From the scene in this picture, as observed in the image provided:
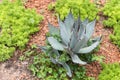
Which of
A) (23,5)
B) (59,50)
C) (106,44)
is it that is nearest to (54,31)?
(59,50)

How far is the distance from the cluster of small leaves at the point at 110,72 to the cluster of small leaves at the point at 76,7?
1.26m

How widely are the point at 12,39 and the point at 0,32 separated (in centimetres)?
41

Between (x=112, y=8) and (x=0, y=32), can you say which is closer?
(x=0, y=32)

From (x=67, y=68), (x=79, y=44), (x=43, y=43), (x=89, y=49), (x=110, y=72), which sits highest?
(x=79, y=44)

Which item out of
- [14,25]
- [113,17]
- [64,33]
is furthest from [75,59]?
[113,17]

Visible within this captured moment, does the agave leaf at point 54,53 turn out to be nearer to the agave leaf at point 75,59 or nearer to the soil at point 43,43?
the agave leaf at point 75,59

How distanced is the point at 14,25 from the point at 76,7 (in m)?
1.29

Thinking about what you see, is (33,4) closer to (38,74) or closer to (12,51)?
(12,51)

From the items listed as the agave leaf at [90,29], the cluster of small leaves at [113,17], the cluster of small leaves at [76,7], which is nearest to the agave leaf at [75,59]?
the agave leaf at [90,29]

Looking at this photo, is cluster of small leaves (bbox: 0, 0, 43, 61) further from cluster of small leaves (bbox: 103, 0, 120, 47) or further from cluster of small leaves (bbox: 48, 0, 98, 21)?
cluster of small leaves (bbox: 103, 0, 120, 47)

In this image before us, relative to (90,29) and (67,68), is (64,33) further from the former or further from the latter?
(67,68)

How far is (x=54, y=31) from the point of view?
5.43 meters

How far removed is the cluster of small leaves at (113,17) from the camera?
6.06 meters

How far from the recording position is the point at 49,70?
5.26 meters
